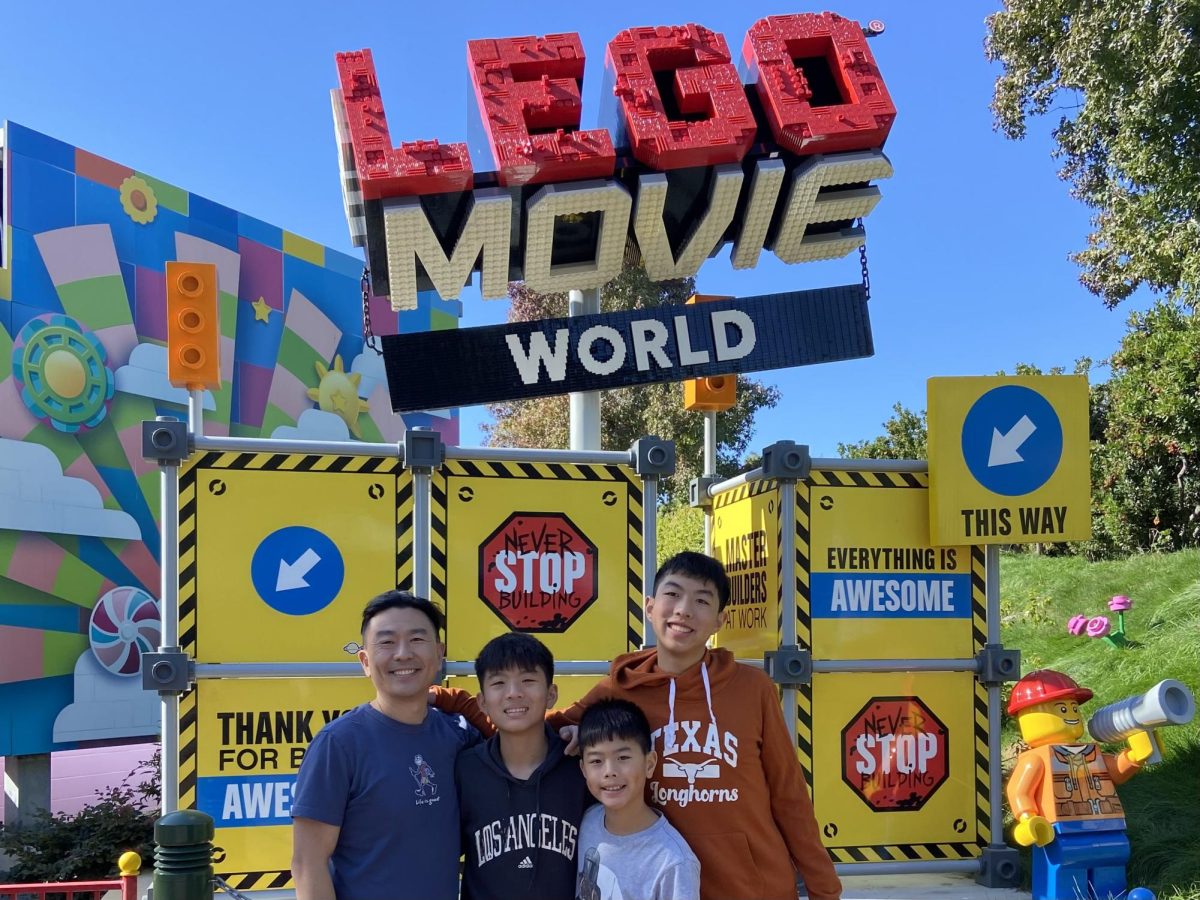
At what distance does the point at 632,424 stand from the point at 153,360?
11.6 meters

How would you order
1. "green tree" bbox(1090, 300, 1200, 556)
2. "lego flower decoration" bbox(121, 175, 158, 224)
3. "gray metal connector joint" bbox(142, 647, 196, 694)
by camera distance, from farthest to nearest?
1. "green tree" bbox(1090, 300, 1200, 556)
2. "lego flower decoration" bbox(121, 175, 158, 224)
3. "gray metal connector joint" bbox(142, 647, 196, 694)

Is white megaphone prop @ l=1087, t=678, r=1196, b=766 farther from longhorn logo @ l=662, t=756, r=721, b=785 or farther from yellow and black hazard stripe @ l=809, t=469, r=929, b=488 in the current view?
longhorn logo @ l=662, t=756, r=721, b=785

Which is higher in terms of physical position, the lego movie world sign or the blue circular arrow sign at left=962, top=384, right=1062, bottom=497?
the lego movie world sign

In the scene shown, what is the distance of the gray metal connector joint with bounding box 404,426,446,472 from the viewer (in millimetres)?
5297

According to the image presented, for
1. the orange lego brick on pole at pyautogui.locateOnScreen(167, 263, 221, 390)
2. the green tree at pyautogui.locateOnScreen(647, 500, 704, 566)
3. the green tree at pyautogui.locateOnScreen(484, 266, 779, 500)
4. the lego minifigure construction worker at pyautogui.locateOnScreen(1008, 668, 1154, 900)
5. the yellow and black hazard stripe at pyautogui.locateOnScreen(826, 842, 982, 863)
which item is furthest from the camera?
the green tree at pyautogui.locateOnScreen(484, 266, 779, 500)

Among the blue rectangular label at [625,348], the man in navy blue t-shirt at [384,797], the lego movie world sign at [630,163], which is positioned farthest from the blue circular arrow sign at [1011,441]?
the man in navy blue t-shirt at [384,797]

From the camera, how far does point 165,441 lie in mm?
5066

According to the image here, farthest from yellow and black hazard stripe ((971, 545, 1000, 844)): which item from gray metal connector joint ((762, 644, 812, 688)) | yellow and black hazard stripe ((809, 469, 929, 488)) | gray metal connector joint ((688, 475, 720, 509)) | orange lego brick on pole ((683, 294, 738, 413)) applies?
orange lego brick on pole ((683, 294, 738, 413))

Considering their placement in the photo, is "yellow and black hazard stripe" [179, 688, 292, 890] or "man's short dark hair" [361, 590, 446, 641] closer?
"man's short dark hair" [361, 590, 446, 641]

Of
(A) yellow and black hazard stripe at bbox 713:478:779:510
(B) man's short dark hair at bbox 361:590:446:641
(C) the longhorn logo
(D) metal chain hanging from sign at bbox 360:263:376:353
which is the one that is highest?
(D) metal chain hanging from sign at bbox 360:263:376:353

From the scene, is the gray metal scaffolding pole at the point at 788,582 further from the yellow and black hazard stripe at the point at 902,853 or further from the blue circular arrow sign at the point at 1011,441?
the blue circular arrow sign at the point at 1011,441

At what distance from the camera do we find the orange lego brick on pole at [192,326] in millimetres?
5762

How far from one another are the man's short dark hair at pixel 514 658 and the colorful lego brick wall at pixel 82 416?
9.50m

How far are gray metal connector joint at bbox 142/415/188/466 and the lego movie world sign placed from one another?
5.38 feet
